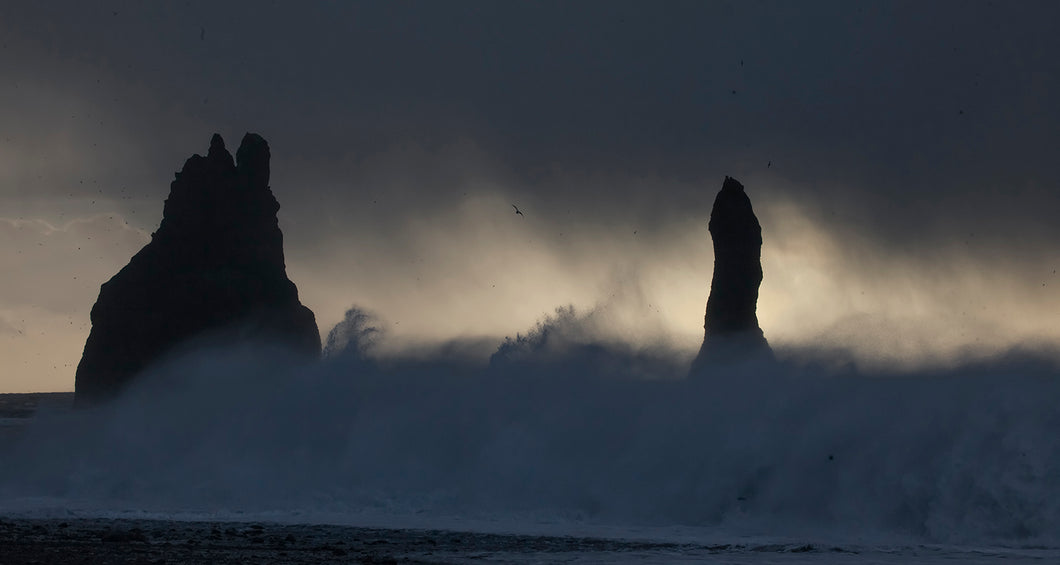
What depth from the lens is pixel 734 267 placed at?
56.5 metres

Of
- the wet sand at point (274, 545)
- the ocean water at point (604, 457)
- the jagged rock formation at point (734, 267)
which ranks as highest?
the jagged rock formation at point (734, 267)

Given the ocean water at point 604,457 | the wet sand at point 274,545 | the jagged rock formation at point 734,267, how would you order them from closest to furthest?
the wet sand at point 274,545 < the ocean water at point 604,457 < the jagged rock formation at point 734,267

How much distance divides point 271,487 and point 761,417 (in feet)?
40.0

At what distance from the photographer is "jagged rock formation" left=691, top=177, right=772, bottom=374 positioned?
5534 centimetres

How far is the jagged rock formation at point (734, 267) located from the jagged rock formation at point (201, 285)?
83.2 ft

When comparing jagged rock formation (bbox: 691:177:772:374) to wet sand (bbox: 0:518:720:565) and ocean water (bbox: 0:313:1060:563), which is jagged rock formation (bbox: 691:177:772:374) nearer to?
ocean water (bbox: 0:313:1060:563)

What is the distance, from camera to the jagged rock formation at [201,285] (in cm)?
6800

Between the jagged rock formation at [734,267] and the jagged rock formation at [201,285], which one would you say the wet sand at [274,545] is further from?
the jagged rock formation at [201,285]

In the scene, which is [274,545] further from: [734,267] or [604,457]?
[734,267]

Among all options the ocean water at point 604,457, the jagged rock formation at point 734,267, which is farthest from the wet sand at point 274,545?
the jagged rock formation at point 734,267

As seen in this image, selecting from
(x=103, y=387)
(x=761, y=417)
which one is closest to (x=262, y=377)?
(x=761, y=417)

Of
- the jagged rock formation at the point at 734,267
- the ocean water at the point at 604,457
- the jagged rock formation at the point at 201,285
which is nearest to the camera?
the ocean water at the point at 604,457

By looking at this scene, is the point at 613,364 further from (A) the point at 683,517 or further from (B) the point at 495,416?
(A) the point at 683,517

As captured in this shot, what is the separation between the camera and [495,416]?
30.9 m
